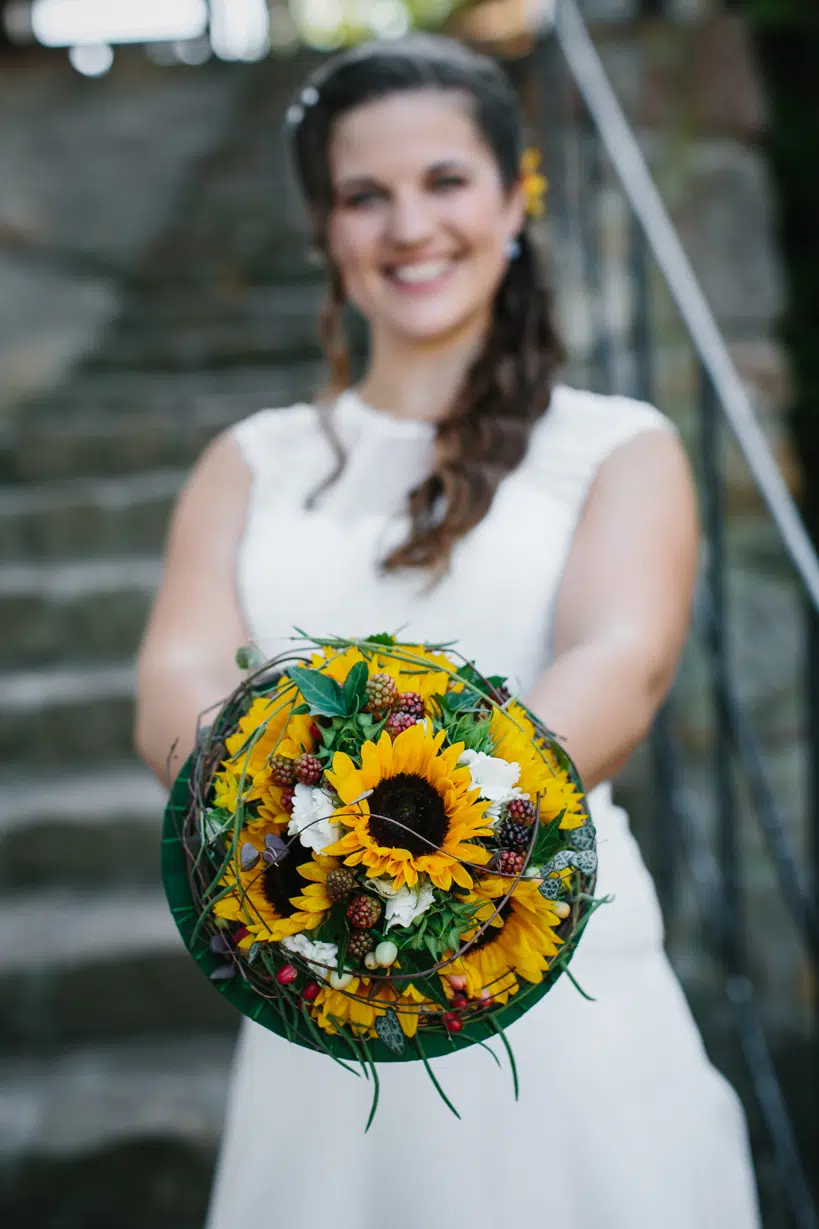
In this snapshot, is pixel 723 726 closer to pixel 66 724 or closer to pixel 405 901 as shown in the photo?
pixel 405 901

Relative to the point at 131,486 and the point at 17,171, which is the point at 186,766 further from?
the point at 17,171

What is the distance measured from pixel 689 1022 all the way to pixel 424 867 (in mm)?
741

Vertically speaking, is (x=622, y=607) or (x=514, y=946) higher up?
(x=622, y=607)

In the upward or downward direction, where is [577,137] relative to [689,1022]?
upward

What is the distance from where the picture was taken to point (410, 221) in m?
1.52

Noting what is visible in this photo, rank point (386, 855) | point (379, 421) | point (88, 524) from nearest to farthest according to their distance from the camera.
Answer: point (386, 855) < point (379, 421) < point (88, 524)

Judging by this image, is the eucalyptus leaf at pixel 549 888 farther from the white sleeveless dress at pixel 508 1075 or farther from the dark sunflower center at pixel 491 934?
the white sleeveless dress at pixel 508 1075

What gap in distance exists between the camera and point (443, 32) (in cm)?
586

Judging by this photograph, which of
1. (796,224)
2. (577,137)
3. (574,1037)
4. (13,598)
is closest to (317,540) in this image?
(574,1037)

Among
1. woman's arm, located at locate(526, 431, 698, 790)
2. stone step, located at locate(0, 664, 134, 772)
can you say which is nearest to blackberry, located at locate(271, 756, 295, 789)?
woman's arm, located at locate(526, 431, 698, 790)

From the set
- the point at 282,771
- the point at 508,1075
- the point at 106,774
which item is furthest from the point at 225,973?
the point at 106,774

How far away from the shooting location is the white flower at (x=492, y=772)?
0.93 m

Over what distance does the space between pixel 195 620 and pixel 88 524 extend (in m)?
2.04

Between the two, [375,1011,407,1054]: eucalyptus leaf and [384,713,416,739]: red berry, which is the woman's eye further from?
[375,1011,407,1054]: eucalyptus leaf
